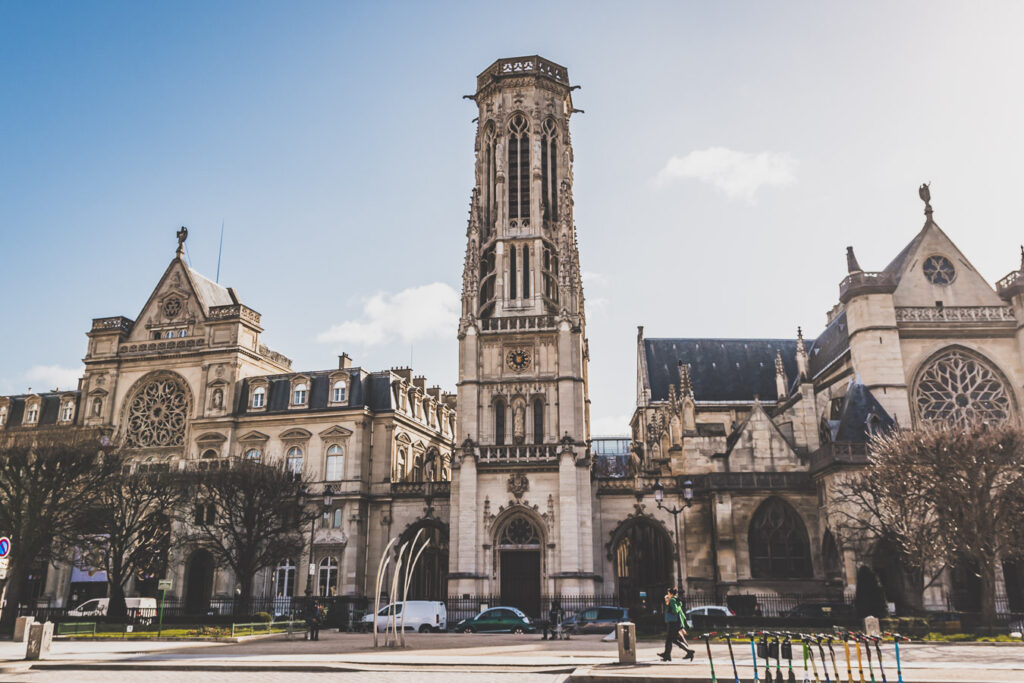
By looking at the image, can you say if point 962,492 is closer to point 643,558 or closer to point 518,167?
point 643,558

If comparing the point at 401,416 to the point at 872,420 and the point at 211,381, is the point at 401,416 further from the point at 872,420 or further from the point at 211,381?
the point at 872,420

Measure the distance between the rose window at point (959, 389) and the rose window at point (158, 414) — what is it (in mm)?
40231

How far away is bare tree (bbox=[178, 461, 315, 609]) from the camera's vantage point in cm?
3662

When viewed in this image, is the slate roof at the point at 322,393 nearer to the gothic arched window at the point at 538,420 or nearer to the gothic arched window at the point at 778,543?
the gothic arched window at the point at 538,420

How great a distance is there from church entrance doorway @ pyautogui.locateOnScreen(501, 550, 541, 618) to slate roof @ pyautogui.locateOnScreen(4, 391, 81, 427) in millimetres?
29764

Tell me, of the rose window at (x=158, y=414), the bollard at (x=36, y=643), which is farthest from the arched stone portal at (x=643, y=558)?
the bollard at (x=36, y=643)

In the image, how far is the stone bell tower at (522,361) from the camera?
39188 mm

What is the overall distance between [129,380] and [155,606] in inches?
603

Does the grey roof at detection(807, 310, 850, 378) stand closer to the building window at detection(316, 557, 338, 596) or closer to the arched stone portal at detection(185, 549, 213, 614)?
the building window at detection(316, 557, 338, 596)

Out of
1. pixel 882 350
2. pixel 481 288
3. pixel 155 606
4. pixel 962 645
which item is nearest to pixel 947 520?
pixel 962 645

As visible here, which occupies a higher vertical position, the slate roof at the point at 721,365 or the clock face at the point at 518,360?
the slate roof at the point at 721,365

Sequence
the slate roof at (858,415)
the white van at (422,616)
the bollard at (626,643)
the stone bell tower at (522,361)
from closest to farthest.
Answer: the bollard at (626,643) → the white van at (422,616) → the slate roof at (858,415) → the stone bell tower at (522,361)

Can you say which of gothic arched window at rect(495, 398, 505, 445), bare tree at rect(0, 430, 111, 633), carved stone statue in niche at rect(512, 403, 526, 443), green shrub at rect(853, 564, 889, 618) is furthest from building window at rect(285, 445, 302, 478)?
green shrub at rect(853, 564, 889, 618)

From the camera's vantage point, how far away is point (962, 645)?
22438mm
